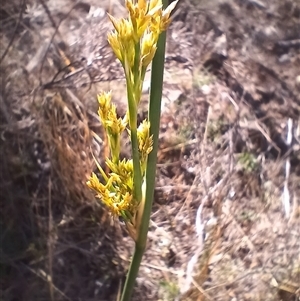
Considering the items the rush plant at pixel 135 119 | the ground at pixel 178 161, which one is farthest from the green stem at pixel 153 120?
the ground at pixel 178 161

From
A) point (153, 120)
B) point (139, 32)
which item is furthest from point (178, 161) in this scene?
point (139, 32)

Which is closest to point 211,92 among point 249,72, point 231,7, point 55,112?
point 249,72

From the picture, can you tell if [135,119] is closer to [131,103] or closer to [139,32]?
[131,103]

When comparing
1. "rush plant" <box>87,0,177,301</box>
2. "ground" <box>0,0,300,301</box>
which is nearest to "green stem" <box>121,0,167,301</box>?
"rush plant" <box>87,0,177,301</box>

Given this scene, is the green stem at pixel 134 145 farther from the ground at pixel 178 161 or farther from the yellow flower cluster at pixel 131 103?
the ground at pixel 178 161

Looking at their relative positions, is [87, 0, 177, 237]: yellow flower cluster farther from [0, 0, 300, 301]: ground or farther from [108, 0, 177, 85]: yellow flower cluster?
[0, 0, 300, 301]: ground

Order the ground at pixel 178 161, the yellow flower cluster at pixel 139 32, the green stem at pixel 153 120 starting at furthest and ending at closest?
the ground at pixel 178 161, the green stem at pixel 153 120, the yellow flower cluster at pixel 139 32

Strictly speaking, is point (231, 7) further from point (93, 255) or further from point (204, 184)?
point (93, 255)
